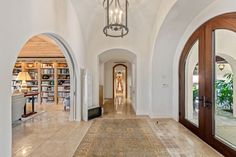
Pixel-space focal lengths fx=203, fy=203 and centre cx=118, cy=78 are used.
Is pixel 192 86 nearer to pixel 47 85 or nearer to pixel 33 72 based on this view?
pixel 47 85

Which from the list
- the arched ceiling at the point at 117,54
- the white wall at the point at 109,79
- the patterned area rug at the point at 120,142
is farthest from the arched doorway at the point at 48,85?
the white wall at the point at 109,79

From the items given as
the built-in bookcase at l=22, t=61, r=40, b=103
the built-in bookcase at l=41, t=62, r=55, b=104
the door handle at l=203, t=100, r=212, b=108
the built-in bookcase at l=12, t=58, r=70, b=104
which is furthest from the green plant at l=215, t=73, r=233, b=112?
the built-in bookcase at l=22, t=61, r=40, b=103

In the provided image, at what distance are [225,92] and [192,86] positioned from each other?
152 centimetres

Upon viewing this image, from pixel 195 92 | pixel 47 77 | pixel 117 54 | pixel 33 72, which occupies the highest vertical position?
pixel 117 54

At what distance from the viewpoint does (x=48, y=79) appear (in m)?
11.2

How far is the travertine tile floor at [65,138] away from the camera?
12.4 feet

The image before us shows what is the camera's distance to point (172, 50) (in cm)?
675

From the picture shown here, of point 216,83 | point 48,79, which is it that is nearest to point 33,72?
point 48,79

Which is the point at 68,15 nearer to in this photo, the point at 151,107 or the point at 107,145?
the point at 107,145

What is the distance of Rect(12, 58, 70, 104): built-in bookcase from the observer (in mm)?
11078

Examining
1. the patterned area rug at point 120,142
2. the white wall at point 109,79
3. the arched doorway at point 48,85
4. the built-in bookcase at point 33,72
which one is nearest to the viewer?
the patterned area rug at point 120,142

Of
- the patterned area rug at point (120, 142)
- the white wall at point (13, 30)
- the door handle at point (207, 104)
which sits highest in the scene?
the white wall at point (13, 30)

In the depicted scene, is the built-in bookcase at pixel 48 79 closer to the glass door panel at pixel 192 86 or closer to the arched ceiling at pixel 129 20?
the arched ceiling at pixel 129 20

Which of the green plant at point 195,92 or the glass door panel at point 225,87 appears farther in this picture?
the green plant at point 195,92
